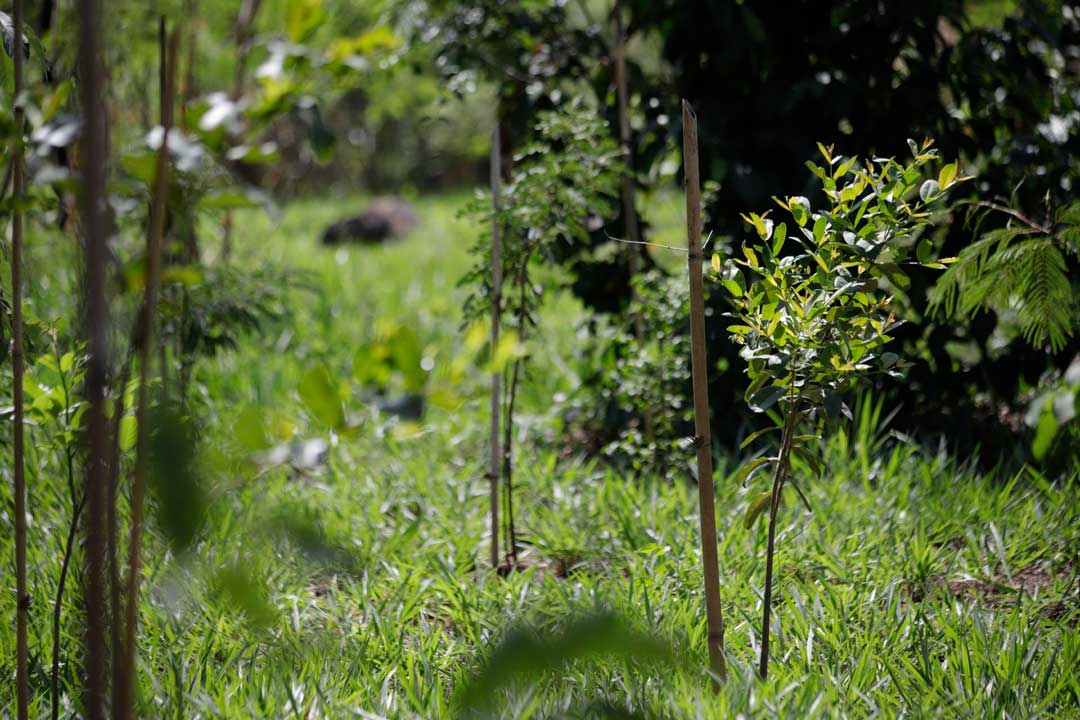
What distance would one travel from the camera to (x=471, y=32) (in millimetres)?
3340

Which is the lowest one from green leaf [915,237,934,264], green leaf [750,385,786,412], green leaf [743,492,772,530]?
green leaf [743,492,772,530]

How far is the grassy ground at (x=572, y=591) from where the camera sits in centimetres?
165

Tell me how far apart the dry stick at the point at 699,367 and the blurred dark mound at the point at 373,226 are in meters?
7.72

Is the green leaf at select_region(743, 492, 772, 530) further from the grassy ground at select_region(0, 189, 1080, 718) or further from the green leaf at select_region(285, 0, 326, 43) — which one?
the green leaf at select_region(285, 0, 326, 43)

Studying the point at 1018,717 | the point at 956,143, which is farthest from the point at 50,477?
the point at 956,143

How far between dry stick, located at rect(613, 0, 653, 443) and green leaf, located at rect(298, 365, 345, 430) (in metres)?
2.11

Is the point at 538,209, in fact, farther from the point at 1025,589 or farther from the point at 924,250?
the point at 1025,589

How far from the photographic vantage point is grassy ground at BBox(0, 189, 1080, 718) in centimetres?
165

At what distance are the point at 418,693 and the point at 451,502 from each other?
3.85 feet

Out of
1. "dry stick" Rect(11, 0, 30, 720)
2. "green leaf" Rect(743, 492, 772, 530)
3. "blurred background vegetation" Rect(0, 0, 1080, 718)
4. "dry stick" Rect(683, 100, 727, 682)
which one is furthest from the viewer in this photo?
"green leaf" Rect(743, 492, 772, 530)

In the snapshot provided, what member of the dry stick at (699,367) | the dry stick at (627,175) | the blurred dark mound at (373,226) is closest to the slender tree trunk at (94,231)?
the dry stick at (699,367)

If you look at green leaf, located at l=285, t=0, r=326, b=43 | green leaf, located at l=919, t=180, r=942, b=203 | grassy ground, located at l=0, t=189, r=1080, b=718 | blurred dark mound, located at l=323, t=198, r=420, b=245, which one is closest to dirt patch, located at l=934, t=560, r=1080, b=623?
grassy ground, located at l=0, t=189, r=1080, b=718

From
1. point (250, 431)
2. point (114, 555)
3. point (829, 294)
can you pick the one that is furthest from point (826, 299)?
point (114, 555)

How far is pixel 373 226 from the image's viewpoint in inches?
366
